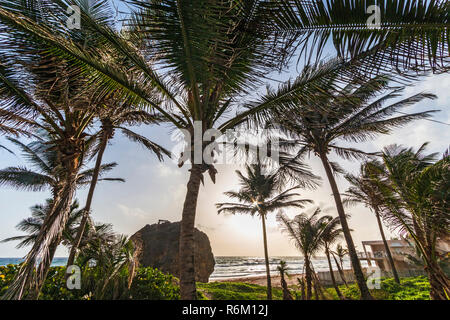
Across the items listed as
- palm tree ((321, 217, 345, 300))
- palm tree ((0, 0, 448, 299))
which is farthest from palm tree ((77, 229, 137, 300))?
palm tree ((321, 217, 345, 300))

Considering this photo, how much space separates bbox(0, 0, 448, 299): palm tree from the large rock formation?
13.3 meters

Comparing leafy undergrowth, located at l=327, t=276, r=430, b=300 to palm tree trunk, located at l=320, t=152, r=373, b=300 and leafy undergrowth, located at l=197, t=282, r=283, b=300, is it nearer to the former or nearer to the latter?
leafy undergrowth, located at l=197, t=282, r=283, b=300

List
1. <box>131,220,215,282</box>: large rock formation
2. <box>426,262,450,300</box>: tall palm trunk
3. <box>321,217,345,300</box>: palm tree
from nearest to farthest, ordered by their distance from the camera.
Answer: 1. <box>426,262,450,300</box>: tall palm trunk
2. <box>321,217,345,300</box>: palm tree
3. <box>131,220,215,282</box>: large rock formation

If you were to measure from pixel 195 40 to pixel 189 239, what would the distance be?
280 cm

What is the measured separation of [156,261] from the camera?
1500 cm

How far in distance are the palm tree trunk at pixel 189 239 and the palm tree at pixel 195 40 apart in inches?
0.5

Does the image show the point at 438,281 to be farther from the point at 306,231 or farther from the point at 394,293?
the point at 394,293

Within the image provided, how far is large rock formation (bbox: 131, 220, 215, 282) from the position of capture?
14711mm

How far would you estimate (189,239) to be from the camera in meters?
3.23

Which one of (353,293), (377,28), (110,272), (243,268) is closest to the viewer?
(377,28)

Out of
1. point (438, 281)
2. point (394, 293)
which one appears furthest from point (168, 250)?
point (394, 293)

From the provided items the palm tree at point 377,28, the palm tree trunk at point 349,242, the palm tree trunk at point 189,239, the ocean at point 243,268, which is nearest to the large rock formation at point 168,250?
the ocean at point 243,268
